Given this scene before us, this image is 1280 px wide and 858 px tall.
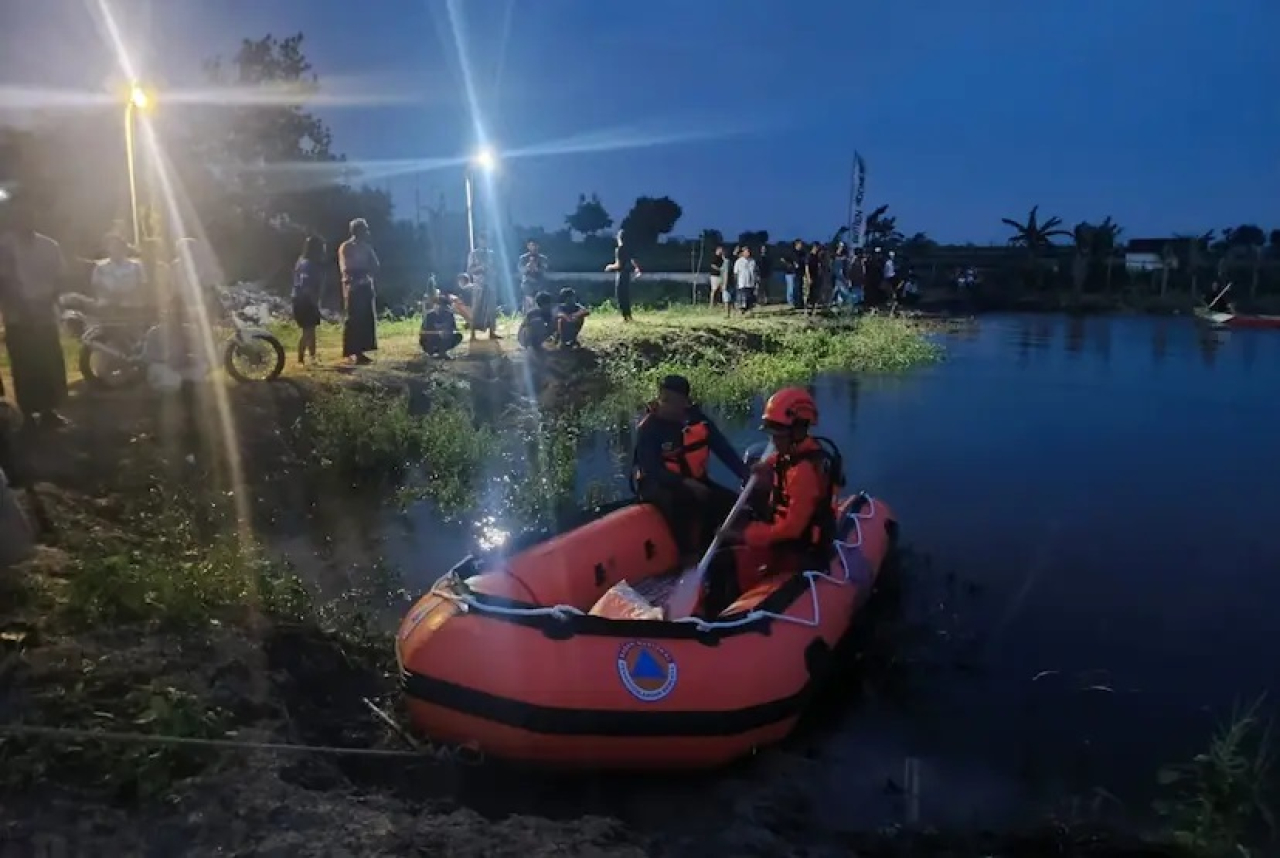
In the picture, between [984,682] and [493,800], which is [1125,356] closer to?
[984,682]

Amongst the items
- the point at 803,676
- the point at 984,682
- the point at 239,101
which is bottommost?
the point at 984,682

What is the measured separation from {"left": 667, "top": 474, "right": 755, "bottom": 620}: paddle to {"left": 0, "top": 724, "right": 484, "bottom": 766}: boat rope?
1574 mm

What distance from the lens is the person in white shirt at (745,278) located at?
72.1 feet

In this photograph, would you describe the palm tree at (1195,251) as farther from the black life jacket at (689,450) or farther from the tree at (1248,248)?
the black life jacket at (689,450)

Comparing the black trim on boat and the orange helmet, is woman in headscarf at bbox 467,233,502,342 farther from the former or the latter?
the black trim on boat

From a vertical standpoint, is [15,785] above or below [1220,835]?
above

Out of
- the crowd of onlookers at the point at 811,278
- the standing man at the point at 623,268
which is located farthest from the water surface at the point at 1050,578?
the crowd of onlookers at the point at 811,278

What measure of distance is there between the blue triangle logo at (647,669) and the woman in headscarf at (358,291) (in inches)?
314

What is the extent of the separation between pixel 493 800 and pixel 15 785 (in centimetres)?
181

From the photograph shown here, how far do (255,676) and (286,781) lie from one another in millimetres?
1096

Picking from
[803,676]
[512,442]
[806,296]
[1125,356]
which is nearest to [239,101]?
[806,296]

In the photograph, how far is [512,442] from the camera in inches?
420

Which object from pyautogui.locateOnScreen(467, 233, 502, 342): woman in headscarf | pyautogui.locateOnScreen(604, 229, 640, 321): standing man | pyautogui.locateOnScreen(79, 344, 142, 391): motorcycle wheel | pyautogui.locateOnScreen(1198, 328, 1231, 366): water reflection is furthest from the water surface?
pyautogui.locateOnScreen(1198, 328, 1231, 366): water reflection

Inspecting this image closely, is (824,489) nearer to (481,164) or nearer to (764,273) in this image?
(481,164)
